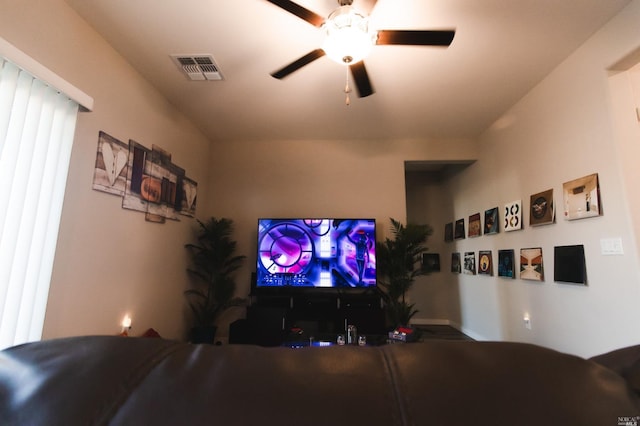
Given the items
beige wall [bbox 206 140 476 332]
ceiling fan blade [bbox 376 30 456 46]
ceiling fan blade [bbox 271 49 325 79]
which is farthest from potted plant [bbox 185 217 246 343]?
ceiling fan blade [bbox 376 30 456 46]

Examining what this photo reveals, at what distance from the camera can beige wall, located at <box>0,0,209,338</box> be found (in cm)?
174

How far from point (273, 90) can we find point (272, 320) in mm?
2489

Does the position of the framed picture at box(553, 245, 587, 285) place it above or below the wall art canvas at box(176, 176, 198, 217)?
below

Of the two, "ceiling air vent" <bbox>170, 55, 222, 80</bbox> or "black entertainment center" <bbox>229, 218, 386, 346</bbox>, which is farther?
"black entertainment center" <bbox>229, 218, 386, 346</bbox>

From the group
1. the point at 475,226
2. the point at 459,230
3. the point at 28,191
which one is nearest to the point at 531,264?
the point at 475,226

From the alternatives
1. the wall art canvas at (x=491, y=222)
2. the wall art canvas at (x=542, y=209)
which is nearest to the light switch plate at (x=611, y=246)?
the wall art canvas at (x=542, y=209)

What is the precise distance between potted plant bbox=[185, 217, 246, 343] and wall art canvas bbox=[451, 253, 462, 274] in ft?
10.6

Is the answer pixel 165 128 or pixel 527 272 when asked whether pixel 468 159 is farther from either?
pixel 165 128

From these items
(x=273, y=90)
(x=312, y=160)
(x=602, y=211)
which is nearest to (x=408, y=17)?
(x=273, y=90)

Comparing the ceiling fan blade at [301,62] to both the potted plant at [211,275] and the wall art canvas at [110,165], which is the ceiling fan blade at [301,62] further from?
the potted plant at [211,275]

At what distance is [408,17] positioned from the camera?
6.26 feet

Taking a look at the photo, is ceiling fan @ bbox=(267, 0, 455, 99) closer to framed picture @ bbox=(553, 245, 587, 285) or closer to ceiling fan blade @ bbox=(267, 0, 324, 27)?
ceiling fan blade @ bbox=(267, 0, 324, 27)

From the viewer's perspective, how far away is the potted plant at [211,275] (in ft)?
11.1

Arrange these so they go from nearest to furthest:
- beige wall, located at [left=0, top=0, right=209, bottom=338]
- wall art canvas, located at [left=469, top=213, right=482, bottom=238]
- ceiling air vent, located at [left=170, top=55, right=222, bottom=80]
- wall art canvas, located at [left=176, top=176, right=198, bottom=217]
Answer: beige wall, located at [left=0, top=0, right=209, bottom=338], ceiling air vent, located at [left=170, top=55, right=222, bottom=80], wall art canvas, located at [left=176, top=176, right=198, bottom=217], wall art canvas, located at [left=469, top=213, right=482, bottom=238]
